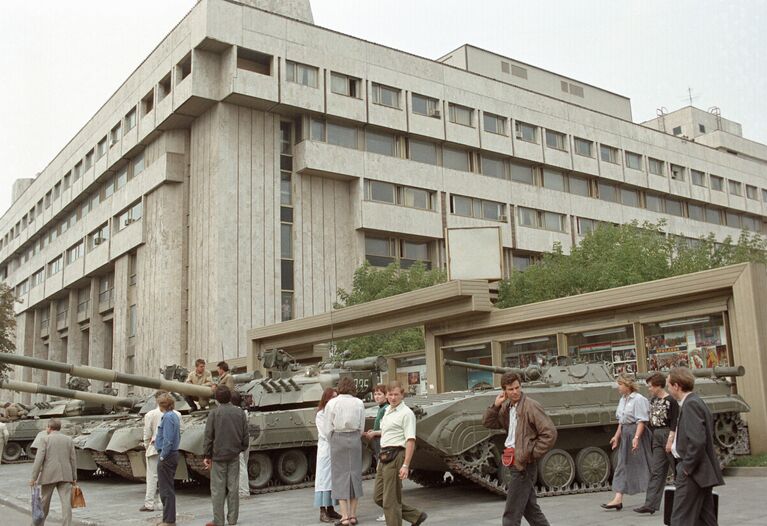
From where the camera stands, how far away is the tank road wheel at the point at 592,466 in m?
12.5

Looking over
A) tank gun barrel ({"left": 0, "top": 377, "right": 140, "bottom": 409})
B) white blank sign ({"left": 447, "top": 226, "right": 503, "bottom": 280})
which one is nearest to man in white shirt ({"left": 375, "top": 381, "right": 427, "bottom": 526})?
tank gun barrel ({"left": 0, "top": 377, "right": 140, "bottom": 409})

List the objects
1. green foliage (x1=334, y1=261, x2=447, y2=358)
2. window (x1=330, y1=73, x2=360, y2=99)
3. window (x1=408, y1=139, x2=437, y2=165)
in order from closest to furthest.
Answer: green foliage (x1=334, y1=261, x2=447, y2=358)
window (x1=330, y1=73, x2=360, y2=99)
window (x1=408, y1=139, x2=437, y2=165)

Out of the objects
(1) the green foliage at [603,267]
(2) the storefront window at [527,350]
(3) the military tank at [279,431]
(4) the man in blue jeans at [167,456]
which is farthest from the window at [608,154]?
(4) the man in blue jeans at [167,456]

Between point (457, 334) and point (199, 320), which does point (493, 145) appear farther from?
point (457, 334)

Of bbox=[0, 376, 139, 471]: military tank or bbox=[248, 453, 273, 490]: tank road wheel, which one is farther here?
bbox=[0, 376, 139, 471]: military tank

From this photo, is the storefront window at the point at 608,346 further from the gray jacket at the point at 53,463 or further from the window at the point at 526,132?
the window at the point at 526,132

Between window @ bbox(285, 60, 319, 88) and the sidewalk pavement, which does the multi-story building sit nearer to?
window @ bbox(285, 60, 319, 88)

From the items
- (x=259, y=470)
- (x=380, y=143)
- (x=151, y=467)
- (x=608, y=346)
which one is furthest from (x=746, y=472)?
(x=380, y=143)

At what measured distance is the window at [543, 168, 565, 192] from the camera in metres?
48.2

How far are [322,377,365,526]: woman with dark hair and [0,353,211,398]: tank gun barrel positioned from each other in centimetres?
472

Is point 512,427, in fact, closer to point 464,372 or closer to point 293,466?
point 293,466

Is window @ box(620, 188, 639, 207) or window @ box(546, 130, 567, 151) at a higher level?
window @ box(546, 130, 567, 151)

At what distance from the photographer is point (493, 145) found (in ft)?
148

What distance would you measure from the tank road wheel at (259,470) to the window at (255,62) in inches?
1038
